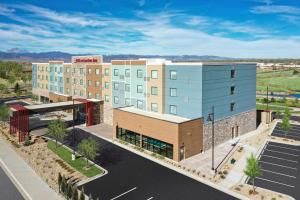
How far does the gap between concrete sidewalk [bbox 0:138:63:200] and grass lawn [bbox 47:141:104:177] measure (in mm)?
5337

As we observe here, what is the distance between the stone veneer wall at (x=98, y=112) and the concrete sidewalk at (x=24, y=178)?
72.1 ft

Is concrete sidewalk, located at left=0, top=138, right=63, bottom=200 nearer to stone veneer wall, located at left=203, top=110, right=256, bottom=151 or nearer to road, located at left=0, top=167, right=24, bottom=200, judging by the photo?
road, located at left=0, top=167, right=24, bottom=200

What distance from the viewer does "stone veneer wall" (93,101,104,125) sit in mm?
67438

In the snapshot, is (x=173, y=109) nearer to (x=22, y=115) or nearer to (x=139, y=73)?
(x=139, y=73)

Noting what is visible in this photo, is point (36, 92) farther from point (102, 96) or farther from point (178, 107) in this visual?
point (178, 107)

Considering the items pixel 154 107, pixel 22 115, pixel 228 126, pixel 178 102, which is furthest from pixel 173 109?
pixel 22 115

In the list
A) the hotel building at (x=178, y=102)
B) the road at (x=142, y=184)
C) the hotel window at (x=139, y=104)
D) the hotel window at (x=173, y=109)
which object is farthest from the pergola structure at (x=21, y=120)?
the hotel window at (x=173, y=109)

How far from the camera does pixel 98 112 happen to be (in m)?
68.1

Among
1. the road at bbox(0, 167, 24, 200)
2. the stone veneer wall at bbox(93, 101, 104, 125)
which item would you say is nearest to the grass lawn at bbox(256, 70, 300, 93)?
the stone veneer wall at bbox(93, 101, 104, 125)

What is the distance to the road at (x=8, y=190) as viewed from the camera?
32.1 meters

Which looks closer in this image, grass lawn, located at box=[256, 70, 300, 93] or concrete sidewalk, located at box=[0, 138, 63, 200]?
concrete sidewalk, located at box=[0, 138, 63, 200]

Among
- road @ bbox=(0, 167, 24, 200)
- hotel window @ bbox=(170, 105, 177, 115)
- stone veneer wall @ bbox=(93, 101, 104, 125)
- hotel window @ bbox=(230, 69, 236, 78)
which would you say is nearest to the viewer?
road @ bbox=(0, 167, 24, 200)

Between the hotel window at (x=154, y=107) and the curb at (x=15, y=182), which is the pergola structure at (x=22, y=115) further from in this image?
the hotel window at (x=154, y=107)

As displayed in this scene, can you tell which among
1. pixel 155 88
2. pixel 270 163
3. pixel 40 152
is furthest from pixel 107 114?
pixel 270 163
